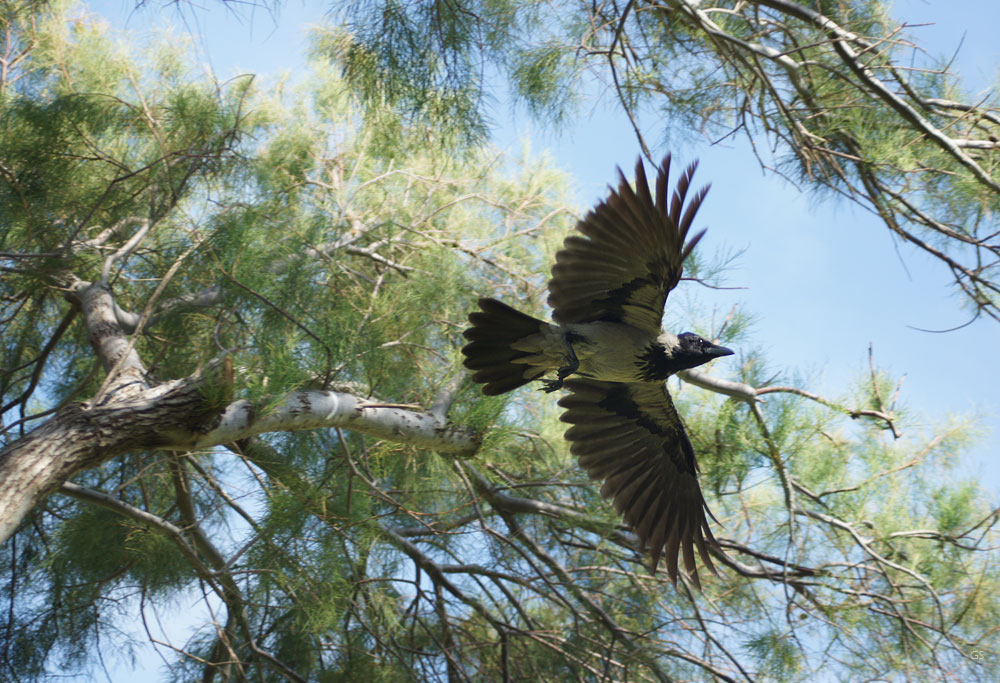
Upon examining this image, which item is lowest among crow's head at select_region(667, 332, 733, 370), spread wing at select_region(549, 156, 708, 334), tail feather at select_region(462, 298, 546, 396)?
tail feather at select_region(462, 298, 546, 396)

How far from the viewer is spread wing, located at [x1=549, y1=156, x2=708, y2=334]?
1.92 m

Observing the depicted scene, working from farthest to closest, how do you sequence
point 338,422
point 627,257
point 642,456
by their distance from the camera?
1. point 642,456
2. point 627,257
3. point 338,422

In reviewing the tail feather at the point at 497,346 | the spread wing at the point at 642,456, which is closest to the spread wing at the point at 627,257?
the tail feather at the point at 497,346

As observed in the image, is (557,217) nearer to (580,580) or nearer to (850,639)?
(580,580)

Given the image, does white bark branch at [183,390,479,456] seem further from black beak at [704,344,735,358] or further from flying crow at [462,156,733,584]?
black beak at [704,344,735,358]

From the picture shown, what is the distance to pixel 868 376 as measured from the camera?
105 inches

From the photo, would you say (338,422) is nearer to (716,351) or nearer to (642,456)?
(716,351)

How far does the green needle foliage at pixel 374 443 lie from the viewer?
2.14 metres

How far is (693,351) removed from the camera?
2238 mm

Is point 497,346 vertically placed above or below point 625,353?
below

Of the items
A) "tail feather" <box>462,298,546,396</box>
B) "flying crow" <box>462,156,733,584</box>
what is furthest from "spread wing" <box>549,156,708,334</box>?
"tail feather" <box>462,298,546,396</box>

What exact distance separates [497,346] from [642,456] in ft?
2.49

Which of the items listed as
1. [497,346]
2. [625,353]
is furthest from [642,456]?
[497,346]

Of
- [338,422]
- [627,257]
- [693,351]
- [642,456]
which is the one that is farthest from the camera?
[642,456]
